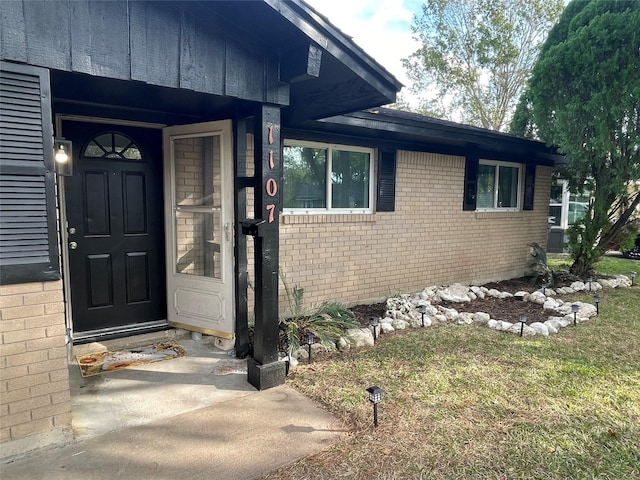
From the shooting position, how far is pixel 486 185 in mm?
7680

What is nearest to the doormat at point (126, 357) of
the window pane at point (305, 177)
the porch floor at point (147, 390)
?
the porch floor at point (147, 390)

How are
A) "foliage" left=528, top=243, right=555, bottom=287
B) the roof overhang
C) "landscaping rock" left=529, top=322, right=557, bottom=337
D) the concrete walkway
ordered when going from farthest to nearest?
"foliage" left=528, top=243, right=555, bottom=287
the roof overhang
"landscaping rock" left=529, top=322, right=557, bottom=337
the concrete walkway

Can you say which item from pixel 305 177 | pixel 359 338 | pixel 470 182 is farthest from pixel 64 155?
pixel 470 182

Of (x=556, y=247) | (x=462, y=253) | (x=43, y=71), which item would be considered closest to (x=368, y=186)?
(x=462, y=253)

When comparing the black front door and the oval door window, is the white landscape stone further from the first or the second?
the oval door window

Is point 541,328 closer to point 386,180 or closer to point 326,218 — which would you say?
point 386,180

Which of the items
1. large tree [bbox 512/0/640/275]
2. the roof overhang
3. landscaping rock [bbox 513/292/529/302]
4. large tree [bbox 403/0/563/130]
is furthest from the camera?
large tree [bbox 403/0/563/130]

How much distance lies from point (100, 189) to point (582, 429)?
15.0ft

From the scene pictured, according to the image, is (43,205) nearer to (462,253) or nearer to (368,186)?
(368,186)

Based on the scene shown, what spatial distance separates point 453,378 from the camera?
3.70m

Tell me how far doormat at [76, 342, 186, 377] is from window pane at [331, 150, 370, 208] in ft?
8.89

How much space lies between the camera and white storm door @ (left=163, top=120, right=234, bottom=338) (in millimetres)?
4023

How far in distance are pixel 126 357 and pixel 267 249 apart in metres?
1.87

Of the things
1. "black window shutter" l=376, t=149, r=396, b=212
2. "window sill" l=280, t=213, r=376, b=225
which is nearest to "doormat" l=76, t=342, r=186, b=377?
"window sill" l=280, t=213, r=376, b=225
